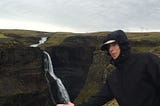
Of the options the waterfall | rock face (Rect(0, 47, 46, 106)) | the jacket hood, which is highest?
the jacket hood

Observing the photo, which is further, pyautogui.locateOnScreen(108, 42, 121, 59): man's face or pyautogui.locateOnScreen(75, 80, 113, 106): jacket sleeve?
pyautogui.locateOnScreen(75, 80, 113, 106): jacket sleeve

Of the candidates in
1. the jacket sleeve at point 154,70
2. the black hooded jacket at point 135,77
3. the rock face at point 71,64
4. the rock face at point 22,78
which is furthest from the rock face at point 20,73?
the jacket sleeve at point 154,70

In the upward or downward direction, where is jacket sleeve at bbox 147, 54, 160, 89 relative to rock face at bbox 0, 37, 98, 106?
upward

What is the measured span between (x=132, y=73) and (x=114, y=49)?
1.64ft

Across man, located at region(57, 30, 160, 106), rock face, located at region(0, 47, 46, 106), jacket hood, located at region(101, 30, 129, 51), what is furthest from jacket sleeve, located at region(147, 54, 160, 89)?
rock face, located at region(0, 47, 46, 106)

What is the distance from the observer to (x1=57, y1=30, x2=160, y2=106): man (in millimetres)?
6699

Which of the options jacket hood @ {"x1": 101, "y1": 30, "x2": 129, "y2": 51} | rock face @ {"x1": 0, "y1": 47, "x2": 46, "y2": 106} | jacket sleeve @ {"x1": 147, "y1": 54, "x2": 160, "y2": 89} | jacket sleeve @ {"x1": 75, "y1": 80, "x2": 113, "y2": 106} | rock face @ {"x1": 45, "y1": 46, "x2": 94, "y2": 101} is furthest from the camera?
rock face @ {"x1": 45, "y1": 46, "x2": 94, "y2": 101}

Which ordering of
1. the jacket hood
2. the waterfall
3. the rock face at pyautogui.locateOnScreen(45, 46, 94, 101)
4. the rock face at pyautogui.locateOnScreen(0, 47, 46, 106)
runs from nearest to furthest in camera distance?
the jacket hood
the rock face at pyautogui.locateOnScreen(0, 47, 46, 106)
the waterfall
the rock face at pyautogui.locateOnScreen(45, 46, 94, 101)

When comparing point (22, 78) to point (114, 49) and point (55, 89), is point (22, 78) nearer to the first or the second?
point (55, 89)

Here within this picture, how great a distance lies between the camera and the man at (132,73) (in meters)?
6.70

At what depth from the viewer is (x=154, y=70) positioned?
22.0 feet

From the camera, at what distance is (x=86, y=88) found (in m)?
69.4

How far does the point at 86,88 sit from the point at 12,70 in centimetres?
1284

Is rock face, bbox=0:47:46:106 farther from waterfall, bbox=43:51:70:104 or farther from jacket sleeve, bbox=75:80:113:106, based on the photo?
jacket sleeve, bbox=75:80:113:106
